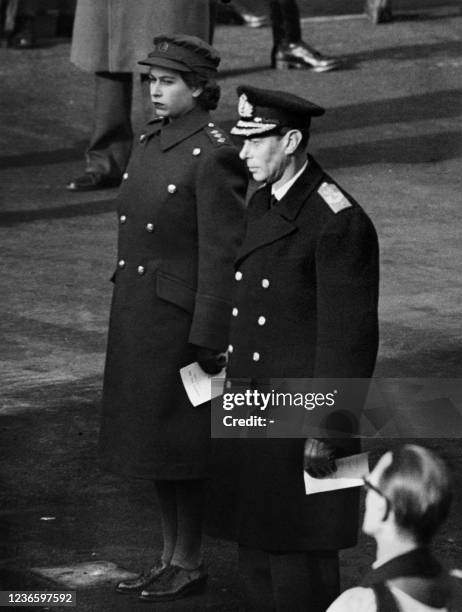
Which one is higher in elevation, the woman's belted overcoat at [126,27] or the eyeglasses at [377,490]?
the eyeglasses at [377,490]

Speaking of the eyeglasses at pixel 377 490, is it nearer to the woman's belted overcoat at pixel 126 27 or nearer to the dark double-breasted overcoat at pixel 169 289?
the dark double-breasted overcoat at pixel 169 289

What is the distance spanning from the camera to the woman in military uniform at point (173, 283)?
6.06m

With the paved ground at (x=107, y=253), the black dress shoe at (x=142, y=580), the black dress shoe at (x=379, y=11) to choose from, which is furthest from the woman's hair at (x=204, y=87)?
the black dress shoe at (x=379, y=11)

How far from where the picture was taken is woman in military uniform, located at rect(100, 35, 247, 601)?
6.06 meters

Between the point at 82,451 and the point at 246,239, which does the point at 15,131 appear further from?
the point at 246,239

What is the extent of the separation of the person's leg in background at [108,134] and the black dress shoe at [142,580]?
6.50 metres

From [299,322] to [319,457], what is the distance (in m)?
0.43

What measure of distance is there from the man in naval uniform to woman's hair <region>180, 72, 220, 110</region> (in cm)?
60

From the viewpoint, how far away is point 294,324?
5438mm

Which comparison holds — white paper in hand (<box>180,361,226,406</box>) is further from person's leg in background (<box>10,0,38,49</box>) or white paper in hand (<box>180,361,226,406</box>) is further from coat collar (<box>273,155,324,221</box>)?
person's leg in background (<box>10,0,38,49</box>)

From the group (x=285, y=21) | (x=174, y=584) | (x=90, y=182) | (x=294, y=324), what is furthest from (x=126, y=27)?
(x=294, y=324)

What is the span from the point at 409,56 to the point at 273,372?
12084mm

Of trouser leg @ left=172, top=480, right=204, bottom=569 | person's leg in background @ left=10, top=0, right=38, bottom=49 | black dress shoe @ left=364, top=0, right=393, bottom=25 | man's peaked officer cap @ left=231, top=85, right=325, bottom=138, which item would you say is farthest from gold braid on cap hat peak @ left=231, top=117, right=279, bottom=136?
black dress shoe @ left=364, top=0, right=393, bottom=25

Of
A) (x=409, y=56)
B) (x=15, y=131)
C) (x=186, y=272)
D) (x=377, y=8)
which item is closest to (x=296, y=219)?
(x=186, y=272)
